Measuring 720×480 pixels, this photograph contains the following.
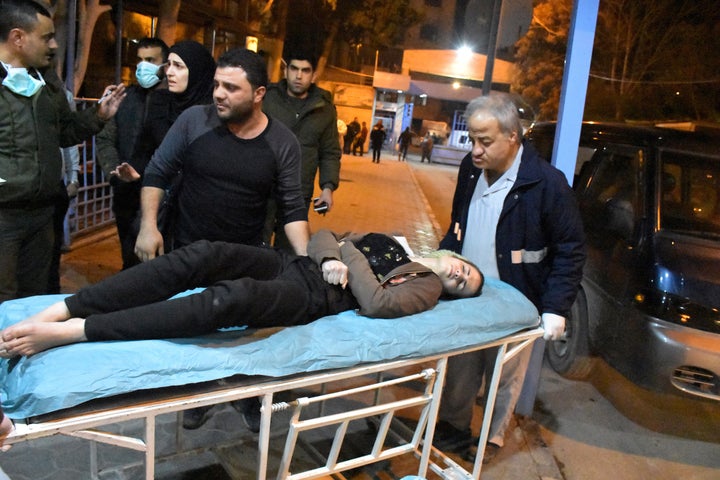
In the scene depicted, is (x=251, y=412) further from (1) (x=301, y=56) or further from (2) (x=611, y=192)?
(2) (x=611, y=192)

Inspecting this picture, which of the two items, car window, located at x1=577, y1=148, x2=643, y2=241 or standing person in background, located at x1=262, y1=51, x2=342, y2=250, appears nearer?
standing person in background, located at x1=262, y1=51, x2=342, y2=250

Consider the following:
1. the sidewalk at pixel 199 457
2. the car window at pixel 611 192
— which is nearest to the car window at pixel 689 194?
the car window at pixel 611 192

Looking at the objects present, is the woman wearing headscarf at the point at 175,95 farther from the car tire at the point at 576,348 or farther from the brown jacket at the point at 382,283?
the car tire at the point at 576,348

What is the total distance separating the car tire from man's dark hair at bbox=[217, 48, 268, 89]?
3.20 m

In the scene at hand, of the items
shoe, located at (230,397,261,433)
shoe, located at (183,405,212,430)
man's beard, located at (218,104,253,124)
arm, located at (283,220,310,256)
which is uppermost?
man's beard, located at (218,104,253,124)

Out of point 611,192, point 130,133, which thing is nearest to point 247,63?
point 130,133

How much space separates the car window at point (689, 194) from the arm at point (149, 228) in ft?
11.4

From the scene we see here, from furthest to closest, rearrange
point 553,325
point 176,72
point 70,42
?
point 70,42, point 176,72, point 553,325

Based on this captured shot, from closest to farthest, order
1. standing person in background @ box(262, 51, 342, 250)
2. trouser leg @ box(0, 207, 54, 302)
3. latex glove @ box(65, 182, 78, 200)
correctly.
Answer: trouser leg @ box(0, 207, 54, 302), latex glove @ box(65, 182, 78, 200), standing person in background @ box(262, 51, 342, 250)

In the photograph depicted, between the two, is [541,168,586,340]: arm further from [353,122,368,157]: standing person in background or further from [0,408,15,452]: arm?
[353,122,368,157]: standing person in background

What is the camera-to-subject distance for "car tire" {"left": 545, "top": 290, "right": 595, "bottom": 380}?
4682mm

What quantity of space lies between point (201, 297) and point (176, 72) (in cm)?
176

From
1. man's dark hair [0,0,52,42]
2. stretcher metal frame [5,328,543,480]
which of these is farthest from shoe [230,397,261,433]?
Answer: man's dark hair [0,0,52,42]

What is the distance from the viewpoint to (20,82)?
304 centimetres
